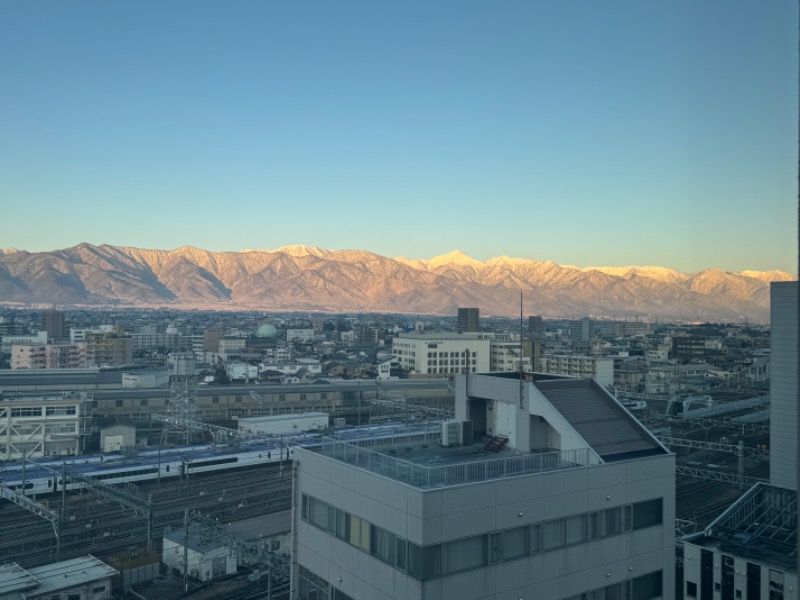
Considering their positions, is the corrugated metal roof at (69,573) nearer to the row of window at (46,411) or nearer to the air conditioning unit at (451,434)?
the air conditioning unit at (451,434)

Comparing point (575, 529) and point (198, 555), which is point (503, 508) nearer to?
point (575, 529)

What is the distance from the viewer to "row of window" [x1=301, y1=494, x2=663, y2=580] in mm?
2867

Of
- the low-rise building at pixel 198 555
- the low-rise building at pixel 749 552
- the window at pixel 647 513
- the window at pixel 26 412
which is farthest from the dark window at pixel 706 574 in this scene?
the window at pixel 26 412

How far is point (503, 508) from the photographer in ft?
9.87

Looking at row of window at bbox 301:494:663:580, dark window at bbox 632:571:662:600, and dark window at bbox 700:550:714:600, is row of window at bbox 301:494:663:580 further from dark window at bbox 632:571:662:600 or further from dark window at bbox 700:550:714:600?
dark window at bbox 700:550:714:600

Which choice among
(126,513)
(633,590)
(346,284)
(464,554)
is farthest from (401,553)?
(346,284)

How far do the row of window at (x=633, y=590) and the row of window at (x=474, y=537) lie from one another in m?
0.25

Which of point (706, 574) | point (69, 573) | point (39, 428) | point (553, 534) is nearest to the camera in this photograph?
point (553, 534)

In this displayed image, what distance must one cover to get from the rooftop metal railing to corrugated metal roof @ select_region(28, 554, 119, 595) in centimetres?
351

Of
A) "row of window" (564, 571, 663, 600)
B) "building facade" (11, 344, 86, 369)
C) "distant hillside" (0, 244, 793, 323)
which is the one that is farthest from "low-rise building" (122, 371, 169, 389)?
"distant hillside" (0, 244, 793, 323)

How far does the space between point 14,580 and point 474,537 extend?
4.52 meters

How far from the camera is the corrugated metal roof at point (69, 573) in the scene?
5816 millimetres

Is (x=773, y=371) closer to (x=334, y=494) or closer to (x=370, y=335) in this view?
(x=334, y=494)

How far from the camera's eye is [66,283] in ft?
334
